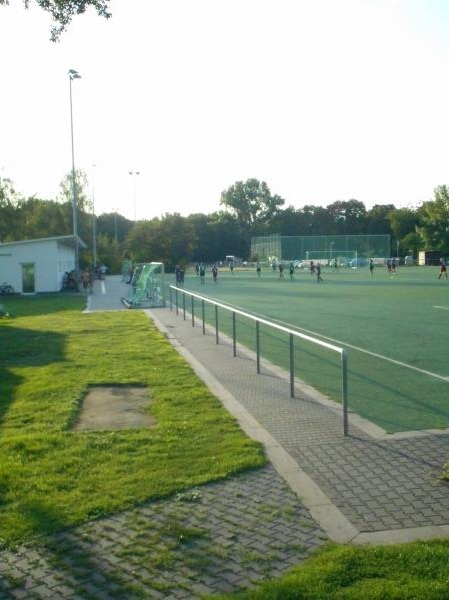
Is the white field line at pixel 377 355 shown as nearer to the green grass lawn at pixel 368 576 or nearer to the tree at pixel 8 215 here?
the green grass lawn at pixel 368 576

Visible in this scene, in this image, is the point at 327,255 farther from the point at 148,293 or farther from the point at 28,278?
the point at 148,293

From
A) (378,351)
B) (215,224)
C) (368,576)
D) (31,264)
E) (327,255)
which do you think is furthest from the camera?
(215,224)

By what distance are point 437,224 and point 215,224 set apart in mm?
39772

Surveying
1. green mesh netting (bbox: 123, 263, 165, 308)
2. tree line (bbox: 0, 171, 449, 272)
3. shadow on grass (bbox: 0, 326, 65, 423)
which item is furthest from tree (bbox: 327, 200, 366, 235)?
shadow on grass (bbox: 0, 326, 65, 423)

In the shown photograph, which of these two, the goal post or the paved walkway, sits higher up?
the goal post

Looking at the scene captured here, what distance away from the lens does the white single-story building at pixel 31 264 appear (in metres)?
39.0

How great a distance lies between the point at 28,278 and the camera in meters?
39.4

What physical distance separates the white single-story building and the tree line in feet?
82.7

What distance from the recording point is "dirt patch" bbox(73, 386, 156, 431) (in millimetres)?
8039

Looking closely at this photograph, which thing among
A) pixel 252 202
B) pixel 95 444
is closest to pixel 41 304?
pixel 95 444

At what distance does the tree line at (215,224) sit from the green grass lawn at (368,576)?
62157mm

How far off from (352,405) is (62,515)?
15.6 ft

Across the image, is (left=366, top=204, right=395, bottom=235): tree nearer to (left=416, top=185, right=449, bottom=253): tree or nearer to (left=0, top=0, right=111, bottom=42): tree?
(left=416, top=185, right=449, bottom=253): tree

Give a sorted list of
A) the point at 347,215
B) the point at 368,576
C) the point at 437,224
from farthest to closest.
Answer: the point at 347,215
the point at 437,224
the point at 368,576
